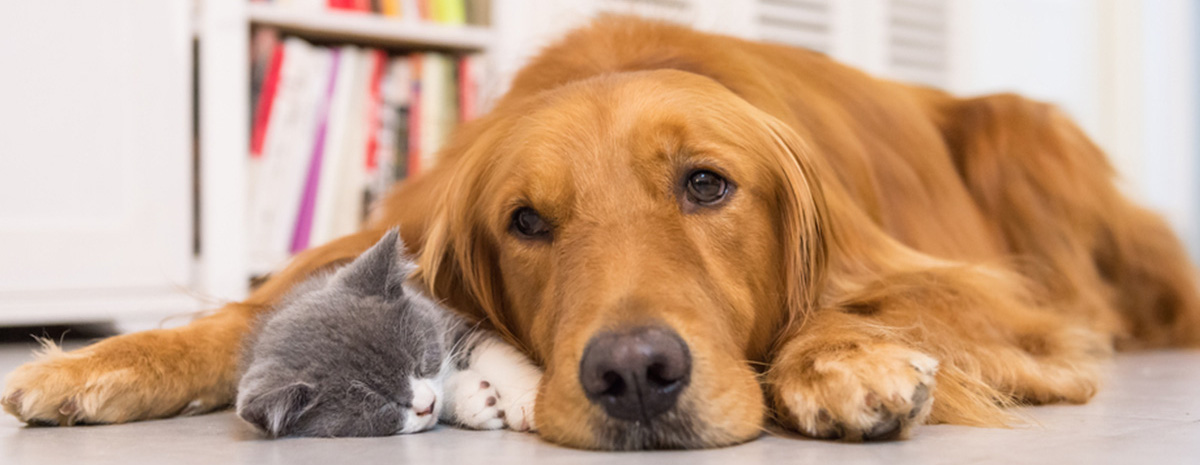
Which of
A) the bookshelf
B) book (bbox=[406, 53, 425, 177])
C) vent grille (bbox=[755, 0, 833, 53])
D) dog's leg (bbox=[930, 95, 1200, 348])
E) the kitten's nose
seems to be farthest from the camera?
vent grille (bbox=[755, 0, 833, 53])

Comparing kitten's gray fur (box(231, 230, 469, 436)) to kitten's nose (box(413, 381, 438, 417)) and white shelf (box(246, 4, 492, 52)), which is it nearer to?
kitten's nose (box(413, 381, 438, 417))

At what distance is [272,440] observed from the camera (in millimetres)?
1596

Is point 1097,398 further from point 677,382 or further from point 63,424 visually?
point 63,424

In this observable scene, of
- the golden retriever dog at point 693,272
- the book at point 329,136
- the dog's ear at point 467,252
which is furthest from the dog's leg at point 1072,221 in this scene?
the book at point 329,136

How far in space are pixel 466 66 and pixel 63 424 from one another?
2331mm

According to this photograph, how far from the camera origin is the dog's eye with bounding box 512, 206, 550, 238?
73.2 inches

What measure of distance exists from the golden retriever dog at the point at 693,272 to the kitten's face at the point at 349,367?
200 mm

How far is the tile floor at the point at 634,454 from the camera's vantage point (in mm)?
1381

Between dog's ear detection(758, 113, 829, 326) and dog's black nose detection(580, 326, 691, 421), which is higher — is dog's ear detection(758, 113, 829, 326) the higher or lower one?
the higher one

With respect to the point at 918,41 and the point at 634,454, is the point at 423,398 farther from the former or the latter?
the point at 918,41

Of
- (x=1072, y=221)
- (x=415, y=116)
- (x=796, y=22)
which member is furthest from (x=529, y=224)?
(x=796, y=22)

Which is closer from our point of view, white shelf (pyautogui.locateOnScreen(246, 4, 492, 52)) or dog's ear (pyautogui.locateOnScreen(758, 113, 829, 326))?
dog's ear (pyautogui.locateOnScreen(758, 113, 829, 326))

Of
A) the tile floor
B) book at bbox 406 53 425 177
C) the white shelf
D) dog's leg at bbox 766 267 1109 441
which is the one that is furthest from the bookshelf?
dog's leg at bbox 766 267 1109 441

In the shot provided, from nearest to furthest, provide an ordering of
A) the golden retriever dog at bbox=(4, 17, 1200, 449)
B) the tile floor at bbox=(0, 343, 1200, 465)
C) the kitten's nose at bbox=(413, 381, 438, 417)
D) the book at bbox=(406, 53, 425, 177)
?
the tile floor at bbox=(0, 343, 1200, 465)
the golden retriever dog at bbox=(4, 17, 1200, 449)
the kitten's nose at bbox=(413, 381, 438, 417)
the book at bbox=(406, 53, 425, 177)
